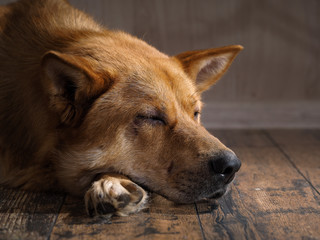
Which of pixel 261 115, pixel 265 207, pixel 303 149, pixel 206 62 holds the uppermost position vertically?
pixel 206 62

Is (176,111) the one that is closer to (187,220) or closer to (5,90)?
(187,220)

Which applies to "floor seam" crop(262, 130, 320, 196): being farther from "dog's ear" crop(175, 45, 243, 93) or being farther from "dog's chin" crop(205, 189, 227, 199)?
"dog's ear" crop(175, 45, 243, 93)

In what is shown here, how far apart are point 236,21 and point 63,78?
2.05 metres

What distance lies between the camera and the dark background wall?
11.4 feet

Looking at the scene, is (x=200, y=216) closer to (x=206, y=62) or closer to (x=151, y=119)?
(x=151, y=119)

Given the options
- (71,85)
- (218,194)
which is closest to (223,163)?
(218,194)

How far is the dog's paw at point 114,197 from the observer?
5.76ft

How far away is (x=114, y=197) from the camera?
175cm

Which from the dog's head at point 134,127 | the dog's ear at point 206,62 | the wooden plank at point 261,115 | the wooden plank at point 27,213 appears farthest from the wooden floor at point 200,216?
the wooden plank at point 261,115

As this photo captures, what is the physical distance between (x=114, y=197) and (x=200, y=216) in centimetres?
36

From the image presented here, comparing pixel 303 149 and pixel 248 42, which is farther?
pixel 248 42

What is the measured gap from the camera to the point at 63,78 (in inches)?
71.5

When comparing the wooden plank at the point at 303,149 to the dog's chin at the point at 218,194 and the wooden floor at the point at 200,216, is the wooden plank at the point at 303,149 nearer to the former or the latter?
the wooden floor at the point at 200,216

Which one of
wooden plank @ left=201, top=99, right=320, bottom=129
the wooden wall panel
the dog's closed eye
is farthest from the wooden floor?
the wooden wall panel
